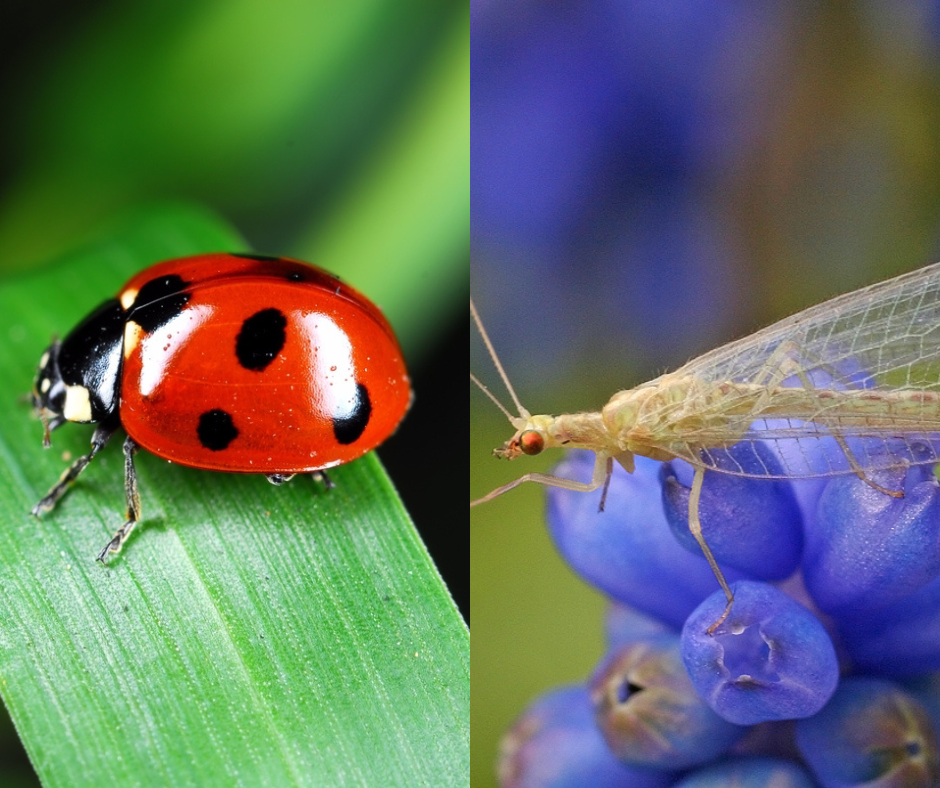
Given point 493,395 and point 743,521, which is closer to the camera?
point 743,521

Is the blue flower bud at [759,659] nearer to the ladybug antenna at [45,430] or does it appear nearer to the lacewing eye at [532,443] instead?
the lacewing eye at [532,443]

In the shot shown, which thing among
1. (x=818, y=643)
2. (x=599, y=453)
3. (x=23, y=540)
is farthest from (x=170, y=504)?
(x=818, y=643)

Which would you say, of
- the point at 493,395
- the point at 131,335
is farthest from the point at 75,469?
the point at 493,395

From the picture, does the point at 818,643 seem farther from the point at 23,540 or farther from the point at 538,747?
the point at 23,540

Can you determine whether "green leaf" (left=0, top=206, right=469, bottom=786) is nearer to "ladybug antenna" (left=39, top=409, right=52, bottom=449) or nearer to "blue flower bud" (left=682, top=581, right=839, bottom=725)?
"ladybug antenna" (left=39, top=409, right=52, bottom=449)

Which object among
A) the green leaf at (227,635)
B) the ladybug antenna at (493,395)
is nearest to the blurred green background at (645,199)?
the ladybug antenna at (493,395)

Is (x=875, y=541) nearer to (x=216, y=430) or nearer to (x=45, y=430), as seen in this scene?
(x=216, y=430)

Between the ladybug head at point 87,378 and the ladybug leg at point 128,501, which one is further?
the ladybug head at point 87,378
